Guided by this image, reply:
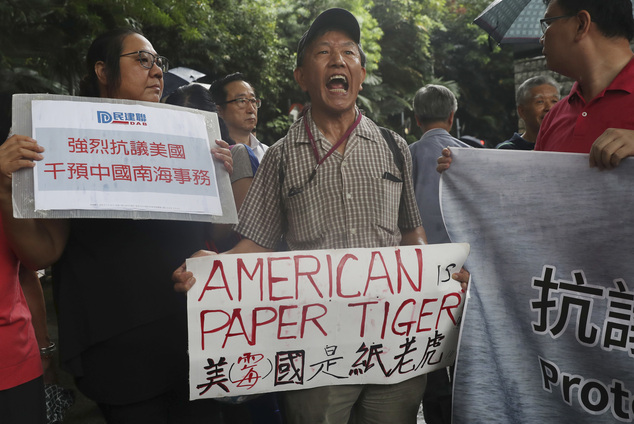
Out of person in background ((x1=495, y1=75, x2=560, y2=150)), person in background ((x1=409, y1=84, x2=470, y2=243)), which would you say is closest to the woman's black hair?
person in background ((x1=409, y1=84, x2=470, y2=243))

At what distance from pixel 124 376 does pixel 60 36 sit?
7.09 meters

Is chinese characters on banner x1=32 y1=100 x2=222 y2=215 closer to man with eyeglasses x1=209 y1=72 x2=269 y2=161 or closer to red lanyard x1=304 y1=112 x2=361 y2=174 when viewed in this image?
red lanyard x1=304 y1=112 x2=361 y2=174

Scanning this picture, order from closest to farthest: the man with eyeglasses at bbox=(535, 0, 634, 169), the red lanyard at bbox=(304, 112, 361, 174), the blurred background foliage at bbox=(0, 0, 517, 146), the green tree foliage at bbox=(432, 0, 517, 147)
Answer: the man with eyeglasses at bbox=(535, 0, 634, 169), the red lanyard at bbox=(304, 112, 361, 174), the blurred background foliage at bbox=(0, 0, 517, 146), the green tree foliage at bbox=(432, 0, 517, 147)

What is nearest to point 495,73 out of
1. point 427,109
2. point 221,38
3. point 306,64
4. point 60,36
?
point 221,38

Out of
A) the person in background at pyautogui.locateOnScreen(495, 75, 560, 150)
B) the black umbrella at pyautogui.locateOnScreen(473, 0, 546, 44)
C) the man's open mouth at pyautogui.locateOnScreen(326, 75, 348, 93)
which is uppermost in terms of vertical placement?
the black umbrella at pyautogui.locateOnScreen(473, 0, 546, 44)

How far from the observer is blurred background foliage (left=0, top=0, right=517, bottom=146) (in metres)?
7.62

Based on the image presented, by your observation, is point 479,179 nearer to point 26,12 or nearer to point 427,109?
point 427,109

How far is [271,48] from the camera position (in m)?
15.8

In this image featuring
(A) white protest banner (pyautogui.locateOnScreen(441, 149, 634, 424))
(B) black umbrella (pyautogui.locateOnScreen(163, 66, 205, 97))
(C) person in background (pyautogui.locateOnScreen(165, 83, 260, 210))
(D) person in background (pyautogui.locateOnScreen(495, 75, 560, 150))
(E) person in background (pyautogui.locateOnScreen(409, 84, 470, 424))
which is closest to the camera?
(A) white protest banner (pyautogui.locateOnScreen(441, 149, 634, 424))

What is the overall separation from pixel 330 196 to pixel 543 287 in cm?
81

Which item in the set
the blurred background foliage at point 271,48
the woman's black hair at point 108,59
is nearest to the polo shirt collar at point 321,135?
the woman's black hair at point 108,59

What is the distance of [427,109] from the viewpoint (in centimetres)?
413

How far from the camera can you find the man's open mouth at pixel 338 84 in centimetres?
229

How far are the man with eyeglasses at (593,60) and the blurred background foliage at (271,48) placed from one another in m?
1.15
